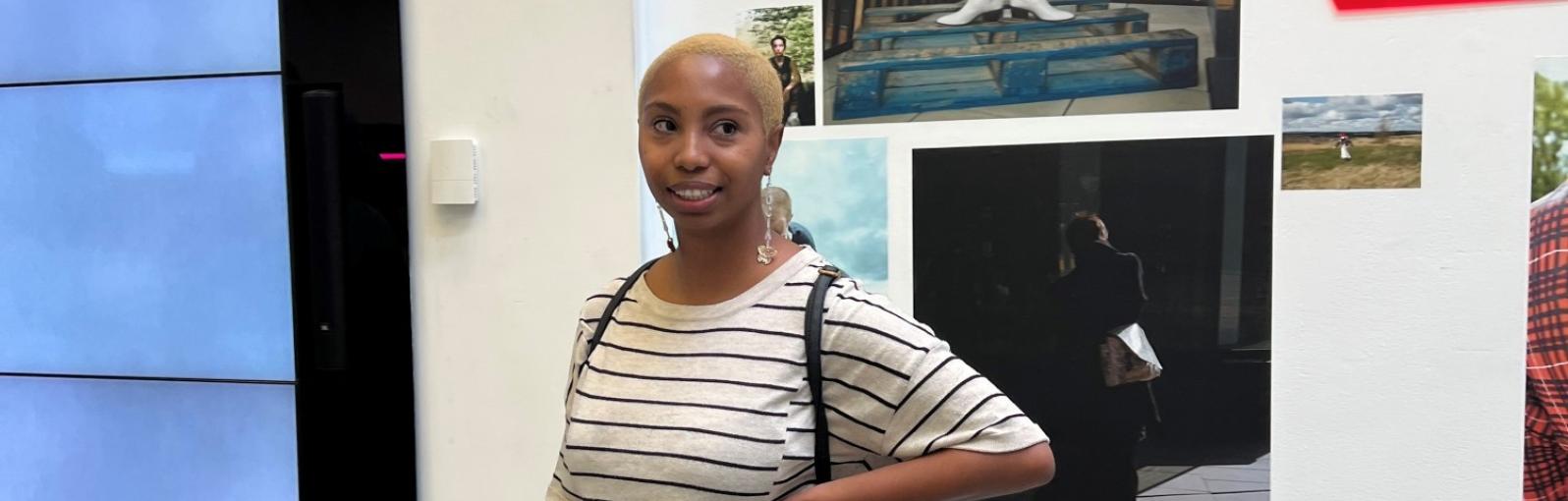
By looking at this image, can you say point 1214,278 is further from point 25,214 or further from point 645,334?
point 25,214

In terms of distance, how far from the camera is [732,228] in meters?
0.91

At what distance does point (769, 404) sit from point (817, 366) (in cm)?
5

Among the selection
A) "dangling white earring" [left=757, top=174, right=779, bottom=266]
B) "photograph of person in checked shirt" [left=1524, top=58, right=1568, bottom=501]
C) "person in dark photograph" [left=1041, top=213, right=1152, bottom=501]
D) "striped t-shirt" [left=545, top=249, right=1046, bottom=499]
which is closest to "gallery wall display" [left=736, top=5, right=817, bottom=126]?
Answer: "person in dark photograph" [left=1041, top=213, right=1152, bottom=501]

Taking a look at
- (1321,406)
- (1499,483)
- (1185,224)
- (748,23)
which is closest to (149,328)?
(748,23)

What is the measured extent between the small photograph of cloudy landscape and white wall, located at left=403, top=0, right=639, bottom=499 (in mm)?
1077

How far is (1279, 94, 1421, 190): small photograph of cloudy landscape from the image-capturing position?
1.48m

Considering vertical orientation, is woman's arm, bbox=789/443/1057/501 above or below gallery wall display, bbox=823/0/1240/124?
below

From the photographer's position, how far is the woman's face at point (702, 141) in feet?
2.85

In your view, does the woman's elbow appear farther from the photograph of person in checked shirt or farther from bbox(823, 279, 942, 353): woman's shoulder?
the photograph of person in checked shirt

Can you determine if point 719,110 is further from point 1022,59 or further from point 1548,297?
point 1548,297

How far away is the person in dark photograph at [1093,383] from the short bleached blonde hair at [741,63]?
2.79 ft

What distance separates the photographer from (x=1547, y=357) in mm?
1459

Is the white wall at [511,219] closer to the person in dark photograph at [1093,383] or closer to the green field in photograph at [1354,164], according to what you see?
the person in dark photograph at [1093,383]

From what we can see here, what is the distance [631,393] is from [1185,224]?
107 centimetres
